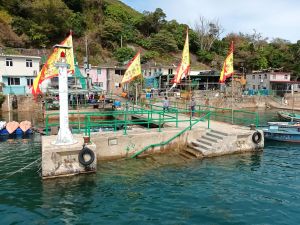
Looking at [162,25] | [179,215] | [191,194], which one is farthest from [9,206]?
[162,25]

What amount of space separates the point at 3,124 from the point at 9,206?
1491 centimetres

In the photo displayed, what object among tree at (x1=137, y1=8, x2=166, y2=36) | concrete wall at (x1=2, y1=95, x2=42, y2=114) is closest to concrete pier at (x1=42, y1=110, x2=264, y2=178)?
concrete wall at (x1=2, y1=95, x2=42, y2=114)

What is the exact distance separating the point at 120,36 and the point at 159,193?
7020 centimetres

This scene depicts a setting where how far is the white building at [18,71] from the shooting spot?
145 ft

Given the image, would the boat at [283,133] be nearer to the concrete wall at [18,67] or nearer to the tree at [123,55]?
the concrete wall at [18,67]

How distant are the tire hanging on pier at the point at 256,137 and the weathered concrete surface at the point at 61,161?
10.4 m

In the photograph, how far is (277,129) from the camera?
2286 centimetres

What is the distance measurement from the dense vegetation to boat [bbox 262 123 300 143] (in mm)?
50583

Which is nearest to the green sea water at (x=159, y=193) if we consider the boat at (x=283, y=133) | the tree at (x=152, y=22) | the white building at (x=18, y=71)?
the boat at (x=283, y=133)

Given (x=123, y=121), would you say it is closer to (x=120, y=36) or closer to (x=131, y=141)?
(x=131, y=141)

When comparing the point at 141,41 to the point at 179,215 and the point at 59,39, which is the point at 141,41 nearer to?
the point at 59,39

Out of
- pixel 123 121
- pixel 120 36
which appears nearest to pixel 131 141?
pixel 123 121

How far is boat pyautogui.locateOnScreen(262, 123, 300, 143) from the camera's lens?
2184 cm

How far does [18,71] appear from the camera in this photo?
45.7m
